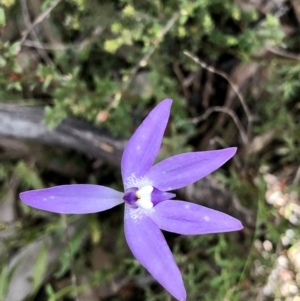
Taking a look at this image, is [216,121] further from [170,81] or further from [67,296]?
[67,296]

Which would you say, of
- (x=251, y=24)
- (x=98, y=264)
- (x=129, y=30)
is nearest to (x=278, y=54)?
(x=251, y=24)

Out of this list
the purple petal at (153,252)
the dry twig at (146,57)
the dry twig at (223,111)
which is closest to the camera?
the purple petal at (153,252)

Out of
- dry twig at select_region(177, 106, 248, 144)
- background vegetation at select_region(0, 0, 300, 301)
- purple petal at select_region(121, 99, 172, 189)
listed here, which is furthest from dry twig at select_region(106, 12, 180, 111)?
purple petal at select_region(121, 99, 172, 189)

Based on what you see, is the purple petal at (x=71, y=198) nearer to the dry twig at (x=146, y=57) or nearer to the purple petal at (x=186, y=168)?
the purple petal at (x=186, y=168)

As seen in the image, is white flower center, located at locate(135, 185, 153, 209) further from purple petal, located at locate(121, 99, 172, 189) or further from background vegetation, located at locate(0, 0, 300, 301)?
background vegetation, located at locate(0, 0, 300, 301)

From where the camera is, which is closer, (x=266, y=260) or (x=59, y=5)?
(x=266, y=260)

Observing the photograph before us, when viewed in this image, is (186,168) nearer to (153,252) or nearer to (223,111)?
(153,252)

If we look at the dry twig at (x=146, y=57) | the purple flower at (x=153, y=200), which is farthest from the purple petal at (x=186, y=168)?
the dry twig at (x=146, y=57)

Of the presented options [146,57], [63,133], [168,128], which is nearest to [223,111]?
[168,128]
